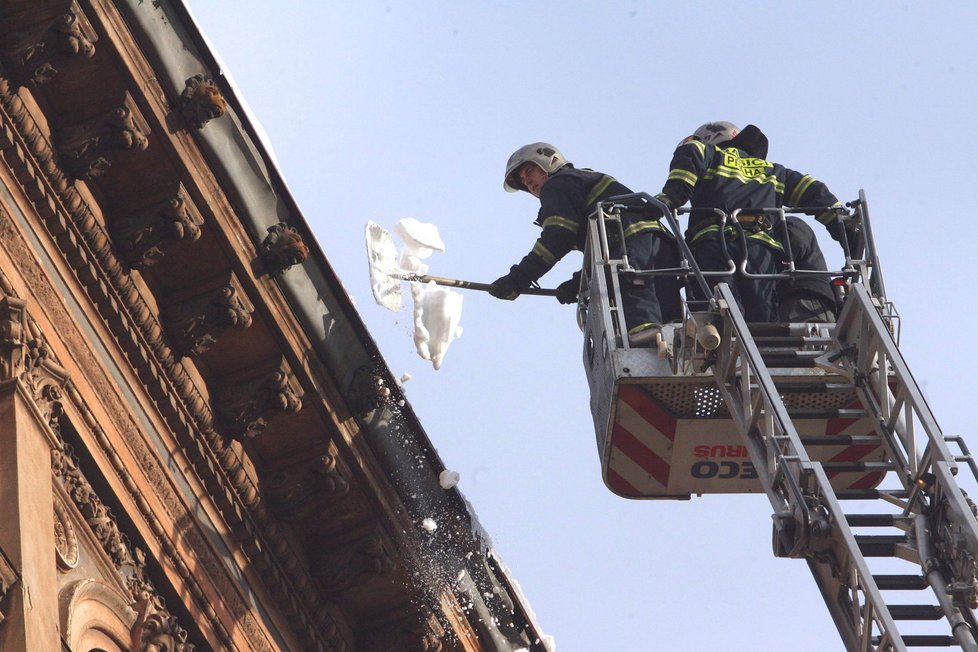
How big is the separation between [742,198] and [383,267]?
2421 mm

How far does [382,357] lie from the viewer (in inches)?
472

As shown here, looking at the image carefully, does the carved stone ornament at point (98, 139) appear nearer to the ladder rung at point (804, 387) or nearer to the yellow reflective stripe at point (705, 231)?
the ladder rung at point (804, 387)

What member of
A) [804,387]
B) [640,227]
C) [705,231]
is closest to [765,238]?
[705,231]

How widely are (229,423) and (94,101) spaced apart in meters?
Result: 2.01

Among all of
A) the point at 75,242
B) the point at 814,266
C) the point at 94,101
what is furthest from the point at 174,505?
the point at 814,266

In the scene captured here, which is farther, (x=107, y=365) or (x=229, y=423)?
(x=229, y=423)

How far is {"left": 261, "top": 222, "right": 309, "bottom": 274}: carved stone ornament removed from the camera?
11227mm

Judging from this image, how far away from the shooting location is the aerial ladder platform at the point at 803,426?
9398 millimetres

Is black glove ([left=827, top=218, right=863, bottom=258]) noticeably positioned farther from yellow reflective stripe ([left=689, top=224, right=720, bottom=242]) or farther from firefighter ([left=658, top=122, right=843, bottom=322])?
yellow reflective stripe ([left=689, top=224, right=720, bottom=242])

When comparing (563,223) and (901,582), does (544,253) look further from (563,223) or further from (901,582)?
(901,582)

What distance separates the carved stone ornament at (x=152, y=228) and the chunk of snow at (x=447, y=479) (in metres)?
2.48

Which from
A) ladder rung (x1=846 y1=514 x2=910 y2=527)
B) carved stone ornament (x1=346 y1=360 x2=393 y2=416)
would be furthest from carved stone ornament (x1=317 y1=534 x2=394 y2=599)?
ladder rung (x1=846 y1=514 x2=910 y2=527)

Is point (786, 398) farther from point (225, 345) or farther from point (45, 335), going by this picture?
point (45, 335)

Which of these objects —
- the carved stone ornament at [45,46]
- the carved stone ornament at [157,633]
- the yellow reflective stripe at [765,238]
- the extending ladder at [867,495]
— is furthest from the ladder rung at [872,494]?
the carved stone ornament at [45,46]
